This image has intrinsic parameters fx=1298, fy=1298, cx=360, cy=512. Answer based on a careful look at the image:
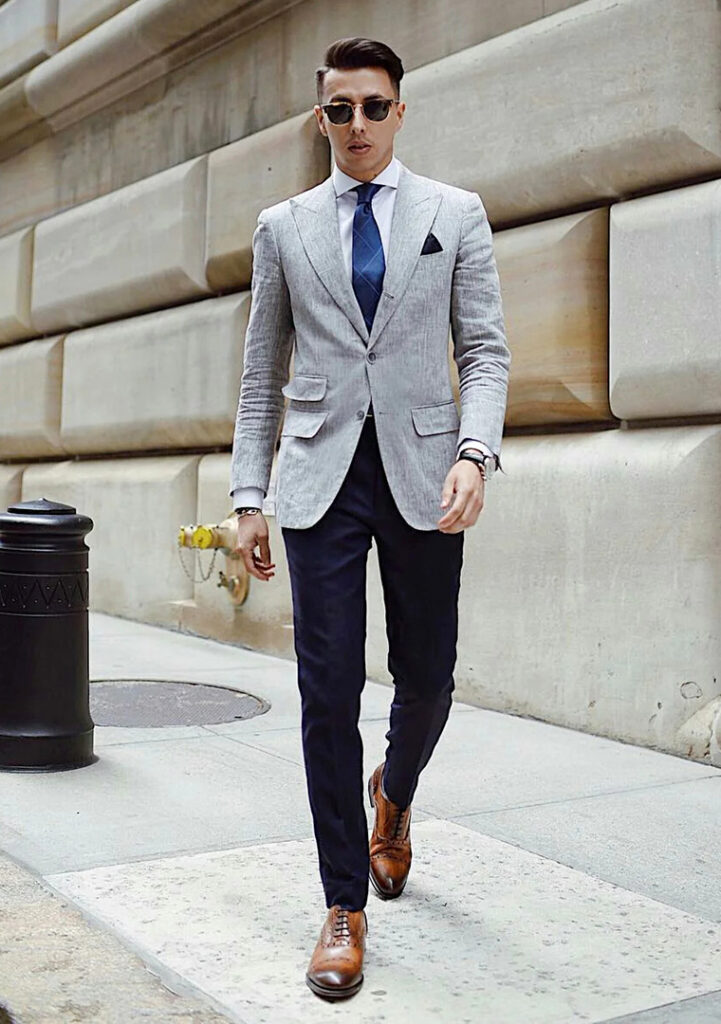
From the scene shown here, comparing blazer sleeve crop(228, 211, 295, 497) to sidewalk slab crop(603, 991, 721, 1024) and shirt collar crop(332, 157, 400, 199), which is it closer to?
shirt collar crop(332, 157, 400, 199)

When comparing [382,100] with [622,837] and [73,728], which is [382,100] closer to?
[622,837]

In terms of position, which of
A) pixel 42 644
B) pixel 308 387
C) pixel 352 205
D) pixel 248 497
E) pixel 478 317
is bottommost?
pixel 42 644

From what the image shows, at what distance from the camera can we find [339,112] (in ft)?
9.16

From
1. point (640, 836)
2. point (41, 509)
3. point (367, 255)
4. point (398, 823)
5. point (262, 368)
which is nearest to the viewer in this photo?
point (367, 255)

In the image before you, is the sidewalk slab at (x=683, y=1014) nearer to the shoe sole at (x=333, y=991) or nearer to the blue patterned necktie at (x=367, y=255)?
the shoe sole at (x=333, y=991)

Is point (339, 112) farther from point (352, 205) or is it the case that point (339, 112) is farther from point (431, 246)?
point (431, 246)

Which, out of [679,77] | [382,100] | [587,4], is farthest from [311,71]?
[382,100]

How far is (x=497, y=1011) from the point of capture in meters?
2.53

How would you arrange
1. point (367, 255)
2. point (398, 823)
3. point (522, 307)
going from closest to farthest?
point (367, 255)
point (398, 823)
point (522, 307)

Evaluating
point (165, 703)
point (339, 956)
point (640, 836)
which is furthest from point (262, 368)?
point (165, 703)

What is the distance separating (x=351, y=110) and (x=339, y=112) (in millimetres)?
28

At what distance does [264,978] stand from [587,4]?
421 centimetres

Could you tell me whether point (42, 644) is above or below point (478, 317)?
below

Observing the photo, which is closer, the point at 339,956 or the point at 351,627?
the point at 339,956
